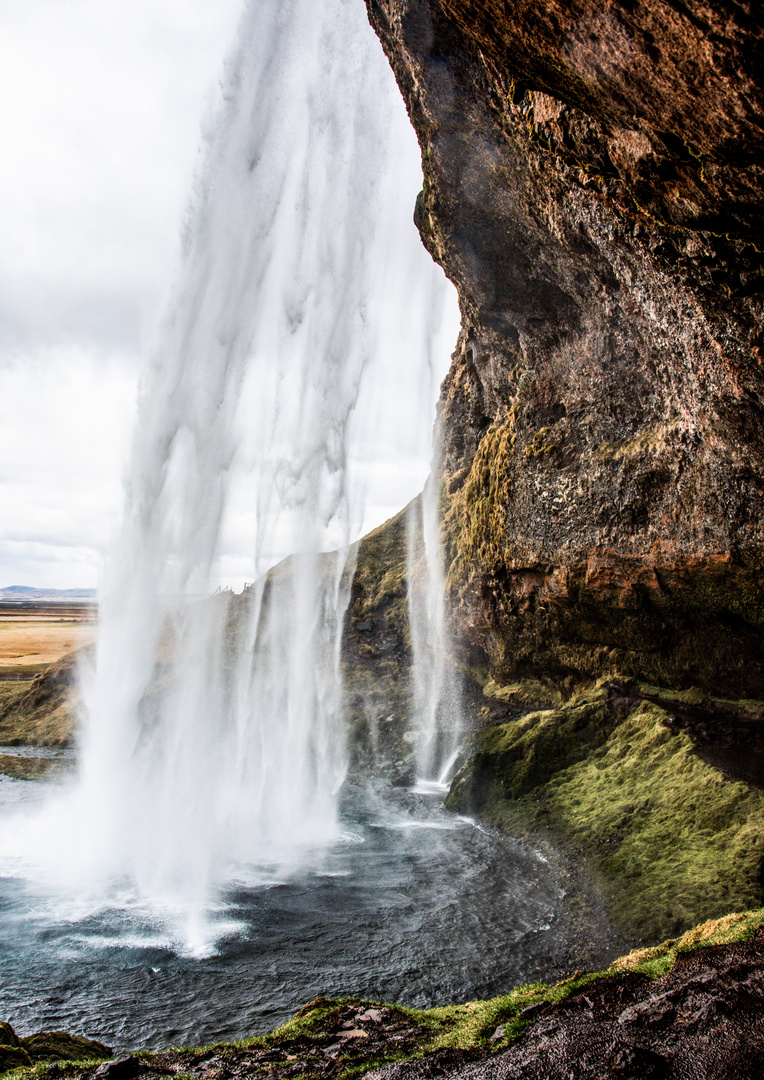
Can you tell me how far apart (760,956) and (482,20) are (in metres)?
11.5

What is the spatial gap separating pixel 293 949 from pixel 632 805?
9608mm

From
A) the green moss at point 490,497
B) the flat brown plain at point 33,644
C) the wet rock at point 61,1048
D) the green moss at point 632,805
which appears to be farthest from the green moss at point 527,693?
the flat brown plain at point 33,644

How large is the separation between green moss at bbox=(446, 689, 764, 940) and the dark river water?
1.53 m

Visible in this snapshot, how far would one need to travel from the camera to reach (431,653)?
106ft

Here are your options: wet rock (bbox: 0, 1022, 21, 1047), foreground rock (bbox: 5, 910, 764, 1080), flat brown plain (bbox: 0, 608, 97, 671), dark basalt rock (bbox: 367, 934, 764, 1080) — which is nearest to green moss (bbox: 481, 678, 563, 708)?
foreground rock (bbox: 5, 910, 764, 1080)

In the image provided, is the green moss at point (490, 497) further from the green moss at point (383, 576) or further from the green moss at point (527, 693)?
the green moss at point (383, 576)

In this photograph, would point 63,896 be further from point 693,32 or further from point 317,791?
point 693,32

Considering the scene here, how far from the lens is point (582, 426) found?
19.3m

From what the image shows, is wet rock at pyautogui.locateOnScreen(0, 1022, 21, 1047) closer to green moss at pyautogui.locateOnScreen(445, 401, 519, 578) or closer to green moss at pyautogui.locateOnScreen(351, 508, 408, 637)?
green moss at pyautogui.locateOnScreen(445, 401, 519, 578)

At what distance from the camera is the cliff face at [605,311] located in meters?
6.38

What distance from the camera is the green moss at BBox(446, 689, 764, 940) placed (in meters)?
12.5

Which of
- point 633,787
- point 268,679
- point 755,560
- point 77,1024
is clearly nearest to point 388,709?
point 268,679

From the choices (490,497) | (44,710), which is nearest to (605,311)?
(490,497)

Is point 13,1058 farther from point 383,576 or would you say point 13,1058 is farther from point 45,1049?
point 383,576
